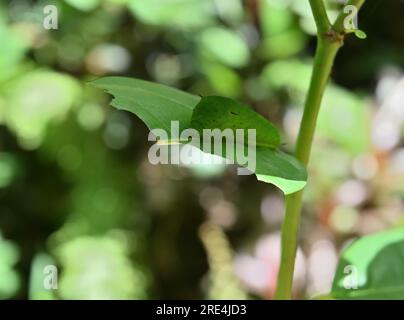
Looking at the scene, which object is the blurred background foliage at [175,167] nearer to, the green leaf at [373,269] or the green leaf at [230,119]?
the green leaf at [373,269]

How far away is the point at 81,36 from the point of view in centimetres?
120

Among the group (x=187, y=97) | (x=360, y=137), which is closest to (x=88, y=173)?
(x=360, y=137)

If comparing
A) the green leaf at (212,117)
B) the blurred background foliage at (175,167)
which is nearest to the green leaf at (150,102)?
the green leaf at (212,117)

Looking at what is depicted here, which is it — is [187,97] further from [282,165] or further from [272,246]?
[272,246]

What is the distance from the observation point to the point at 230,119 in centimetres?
43

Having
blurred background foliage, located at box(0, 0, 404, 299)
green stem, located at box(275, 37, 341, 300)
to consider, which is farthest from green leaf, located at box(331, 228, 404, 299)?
blurred background foliage, located at box(0, 0, 404, 299)

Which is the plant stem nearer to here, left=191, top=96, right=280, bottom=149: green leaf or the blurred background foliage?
left=191, top=96, right=280, bottom=149: green leaf

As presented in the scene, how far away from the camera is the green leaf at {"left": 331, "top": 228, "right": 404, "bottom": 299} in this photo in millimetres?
531

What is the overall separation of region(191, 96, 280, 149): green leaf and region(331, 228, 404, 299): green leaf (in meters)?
0.14

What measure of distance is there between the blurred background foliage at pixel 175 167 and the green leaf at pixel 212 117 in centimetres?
63

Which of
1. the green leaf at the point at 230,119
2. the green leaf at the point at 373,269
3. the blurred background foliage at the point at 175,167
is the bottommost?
the green leaf at the point at 373,269

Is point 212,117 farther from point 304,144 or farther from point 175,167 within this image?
point 175,167

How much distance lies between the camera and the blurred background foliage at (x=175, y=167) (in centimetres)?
112

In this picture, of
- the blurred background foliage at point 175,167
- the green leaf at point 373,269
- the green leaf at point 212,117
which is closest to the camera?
the green leaf at point 212,117
